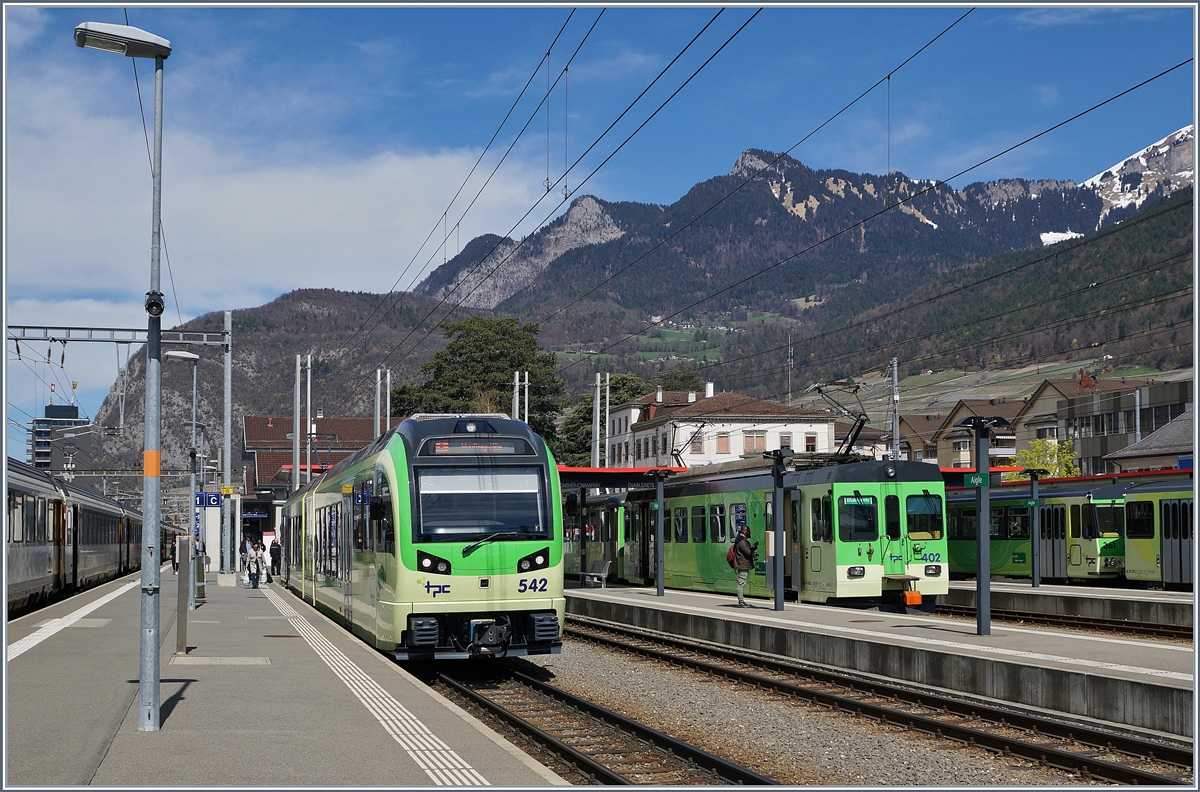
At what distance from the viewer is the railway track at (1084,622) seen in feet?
71.3

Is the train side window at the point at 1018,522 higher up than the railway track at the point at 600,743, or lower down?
higher up

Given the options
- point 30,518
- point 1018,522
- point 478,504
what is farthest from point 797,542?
point 30,518

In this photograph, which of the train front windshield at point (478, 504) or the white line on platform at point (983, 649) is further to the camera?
the train front windshield at point (478, 504)

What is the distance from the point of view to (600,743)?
1161cm

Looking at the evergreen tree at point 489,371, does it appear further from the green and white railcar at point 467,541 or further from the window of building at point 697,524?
the green and white railcar at point 467,541

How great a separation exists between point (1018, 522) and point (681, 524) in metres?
10.9

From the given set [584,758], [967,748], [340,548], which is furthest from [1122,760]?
[340,548]

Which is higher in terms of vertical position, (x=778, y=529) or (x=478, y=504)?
(x=478, y=504)

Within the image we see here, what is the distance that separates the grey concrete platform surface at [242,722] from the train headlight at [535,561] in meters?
2.00

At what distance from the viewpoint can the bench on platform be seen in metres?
35.4

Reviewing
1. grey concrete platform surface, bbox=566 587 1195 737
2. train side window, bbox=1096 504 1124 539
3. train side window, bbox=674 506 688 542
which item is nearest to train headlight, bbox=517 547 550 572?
grey concrete platform surface, bbox=566 587 1195 737

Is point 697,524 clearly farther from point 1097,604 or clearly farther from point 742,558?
point 1097,604

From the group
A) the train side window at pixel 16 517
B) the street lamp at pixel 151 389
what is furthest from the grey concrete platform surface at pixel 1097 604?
the train side window at pixel 16 517

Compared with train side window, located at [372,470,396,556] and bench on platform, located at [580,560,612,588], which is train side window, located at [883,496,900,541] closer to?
train side window, located at [372,470,396,556]
